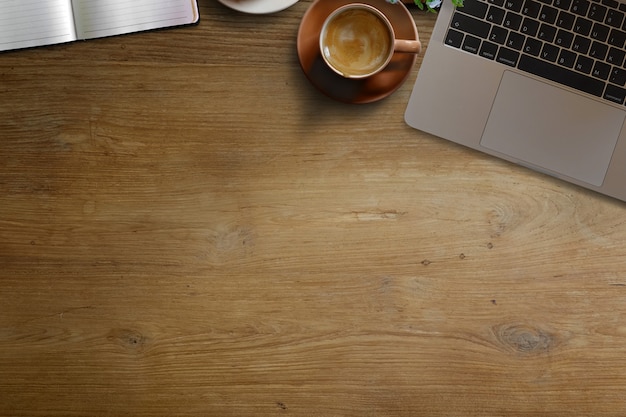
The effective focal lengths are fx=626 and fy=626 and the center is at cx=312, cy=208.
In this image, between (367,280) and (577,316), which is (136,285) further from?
(577,316)

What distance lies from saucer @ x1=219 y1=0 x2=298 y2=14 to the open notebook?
57 millimetres

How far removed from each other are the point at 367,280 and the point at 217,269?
0.71ft

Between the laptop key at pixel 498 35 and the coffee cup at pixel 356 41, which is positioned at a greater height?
the laptop key at pixel 498 35

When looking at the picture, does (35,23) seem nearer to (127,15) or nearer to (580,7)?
(127,15)

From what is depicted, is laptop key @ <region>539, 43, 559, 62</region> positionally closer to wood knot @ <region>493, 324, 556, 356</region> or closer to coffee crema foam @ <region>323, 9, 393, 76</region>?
coffee crema foam @ <region>323, 9, 393, 76</region>

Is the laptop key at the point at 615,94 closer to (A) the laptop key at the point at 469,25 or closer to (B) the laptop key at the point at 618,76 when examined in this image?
(B) the laptop key at the point at 618,76

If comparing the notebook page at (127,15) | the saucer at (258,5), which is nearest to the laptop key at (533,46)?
the saucer at (258,5)

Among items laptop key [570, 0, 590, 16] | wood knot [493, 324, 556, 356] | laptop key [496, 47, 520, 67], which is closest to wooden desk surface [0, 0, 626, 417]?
wood knot [493, 324, 556, 356]

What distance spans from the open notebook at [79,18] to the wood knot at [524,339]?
634mm

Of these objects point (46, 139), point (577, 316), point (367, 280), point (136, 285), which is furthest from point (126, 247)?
point (577, 316)

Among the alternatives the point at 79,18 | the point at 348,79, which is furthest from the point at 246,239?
the point at 79,18

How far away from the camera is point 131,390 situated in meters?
0.90

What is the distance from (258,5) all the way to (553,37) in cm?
41

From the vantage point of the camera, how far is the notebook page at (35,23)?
86cm
